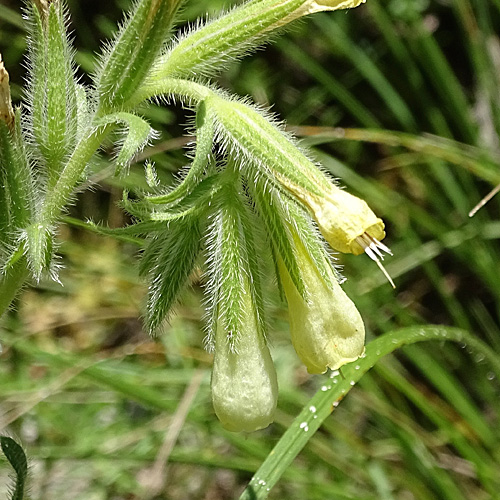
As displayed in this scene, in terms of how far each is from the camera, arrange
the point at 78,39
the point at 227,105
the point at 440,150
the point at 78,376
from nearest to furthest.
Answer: the point at 227,105
the point at 78,376
the point at 440,150
the point at 78,39

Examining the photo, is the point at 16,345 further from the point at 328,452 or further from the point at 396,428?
the point at 396,428

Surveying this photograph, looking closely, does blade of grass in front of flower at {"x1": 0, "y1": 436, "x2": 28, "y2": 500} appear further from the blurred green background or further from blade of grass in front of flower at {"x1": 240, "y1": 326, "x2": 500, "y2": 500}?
the blurred green background

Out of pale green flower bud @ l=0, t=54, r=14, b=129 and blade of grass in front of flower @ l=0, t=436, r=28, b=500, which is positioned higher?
pale green flower bud @ l=0, t=54, r=14, b=129

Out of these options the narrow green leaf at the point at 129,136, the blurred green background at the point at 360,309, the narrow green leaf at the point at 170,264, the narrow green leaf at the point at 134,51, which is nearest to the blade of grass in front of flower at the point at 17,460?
the narrow green leaf at the point at 170,264

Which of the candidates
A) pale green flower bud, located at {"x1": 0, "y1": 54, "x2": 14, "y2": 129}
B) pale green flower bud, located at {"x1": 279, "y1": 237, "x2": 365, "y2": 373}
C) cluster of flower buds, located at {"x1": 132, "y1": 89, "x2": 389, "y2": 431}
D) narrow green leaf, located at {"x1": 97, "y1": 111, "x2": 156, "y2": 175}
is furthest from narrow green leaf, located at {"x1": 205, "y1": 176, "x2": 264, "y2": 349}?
pale green flower bud, located at {"x1": 0, "y1": 54, "x2": 14, "y2": 129}

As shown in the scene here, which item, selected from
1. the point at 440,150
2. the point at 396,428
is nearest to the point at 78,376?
the point at 396,428

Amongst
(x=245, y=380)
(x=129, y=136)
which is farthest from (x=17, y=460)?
(x=129, y=136)
